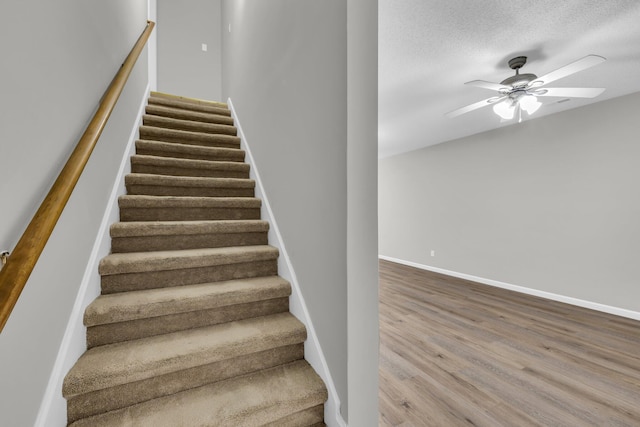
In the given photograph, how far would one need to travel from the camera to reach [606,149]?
323cm

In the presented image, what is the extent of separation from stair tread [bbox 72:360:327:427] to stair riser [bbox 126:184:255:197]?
1364 mm

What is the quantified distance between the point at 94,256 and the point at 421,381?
2.00 metres

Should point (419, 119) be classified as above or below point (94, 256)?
above

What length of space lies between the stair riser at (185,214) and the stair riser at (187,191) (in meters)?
0.22

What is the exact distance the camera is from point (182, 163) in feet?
7.33

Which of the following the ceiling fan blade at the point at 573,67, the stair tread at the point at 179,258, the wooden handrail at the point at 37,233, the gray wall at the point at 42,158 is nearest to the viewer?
the wooden handrail at the point at 37,233

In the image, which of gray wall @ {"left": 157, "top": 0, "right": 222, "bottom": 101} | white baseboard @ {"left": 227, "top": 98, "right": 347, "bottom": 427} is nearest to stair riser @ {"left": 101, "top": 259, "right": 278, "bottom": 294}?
white baseboard @ {"left": 227, "top": 98, "right": 347, "bottom": 427}

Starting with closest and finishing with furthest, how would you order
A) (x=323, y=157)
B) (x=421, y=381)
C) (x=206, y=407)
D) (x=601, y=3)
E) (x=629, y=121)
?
(x=206, y=407) < (x=323, y=157) < (x=601, y=3) < (x=421, y=381) < (x=629, y=121)

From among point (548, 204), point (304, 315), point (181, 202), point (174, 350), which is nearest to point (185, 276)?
point (174, 350)

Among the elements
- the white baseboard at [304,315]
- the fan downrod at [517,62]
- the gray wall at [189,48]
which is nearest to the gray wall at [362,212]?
the white baseboard at [304,315]

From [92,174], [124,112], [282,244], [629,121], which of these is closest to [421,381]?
[282,244]

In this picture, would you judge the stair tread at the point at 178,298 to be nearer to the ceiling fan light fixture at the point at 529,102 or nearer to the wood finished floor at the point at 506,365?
the wood finished floor at the point at 506,365

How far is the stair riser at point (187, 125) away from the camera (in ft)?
8.79

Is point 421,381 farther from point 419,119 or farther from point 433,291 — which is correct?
point 419,119
